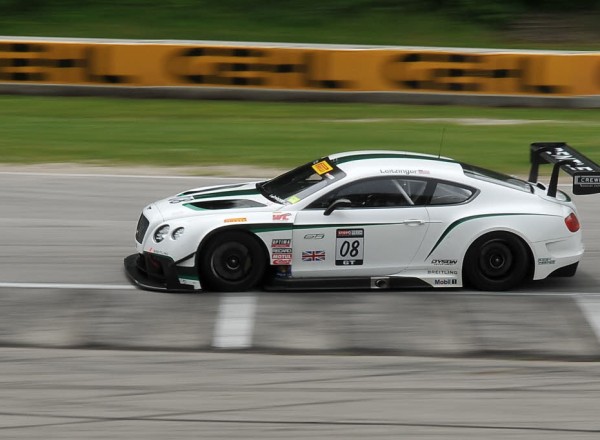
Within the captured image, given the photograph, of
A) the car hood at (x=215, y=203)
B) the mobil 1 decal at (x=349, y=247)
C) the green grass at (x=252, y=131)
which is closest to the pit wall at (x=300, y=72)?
the green grass at (x=252, y=131)

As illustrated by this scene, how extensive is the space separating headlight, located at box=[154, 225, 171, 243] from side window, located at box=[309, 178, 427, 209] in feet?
4.35

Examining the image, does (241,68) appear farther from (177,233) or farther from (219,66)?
(177,233)

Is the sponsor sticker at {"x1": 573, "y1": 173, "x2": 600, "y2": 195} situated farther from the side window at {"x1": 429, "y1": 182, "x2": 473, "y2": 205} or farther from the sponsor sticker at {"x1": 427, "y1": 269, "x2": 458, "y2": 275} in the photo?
the sponsor sticker at {"x1": 427, "y1": 269, "x2": 458, "y2": 275}

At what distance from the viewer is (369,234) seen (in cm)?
961

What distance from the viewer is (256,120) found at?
1923 centimetres

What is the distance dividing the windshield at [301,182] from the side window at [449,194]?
0.87 m

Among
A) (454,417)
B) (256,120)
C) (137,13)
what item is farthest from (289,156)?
(137,13)

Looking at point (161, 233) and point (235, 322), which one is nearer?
point (235, 322)

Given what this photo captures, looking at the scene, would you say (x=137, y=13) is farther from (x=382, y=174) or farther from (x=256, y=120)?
(x=382, y=174)

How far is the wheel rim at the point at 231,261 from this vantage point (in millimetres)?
9547

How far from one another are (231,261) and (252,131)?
348 inches

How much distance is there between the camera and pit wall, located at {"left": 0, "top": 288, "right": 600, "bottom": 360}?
330 inches

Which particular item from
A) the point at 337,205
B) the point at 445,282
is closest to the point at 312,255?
the point at 337,205

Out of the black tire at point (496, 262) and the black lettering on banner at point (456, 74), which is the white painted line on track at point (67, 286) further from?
the black lettering on banner at point (456, 74)
